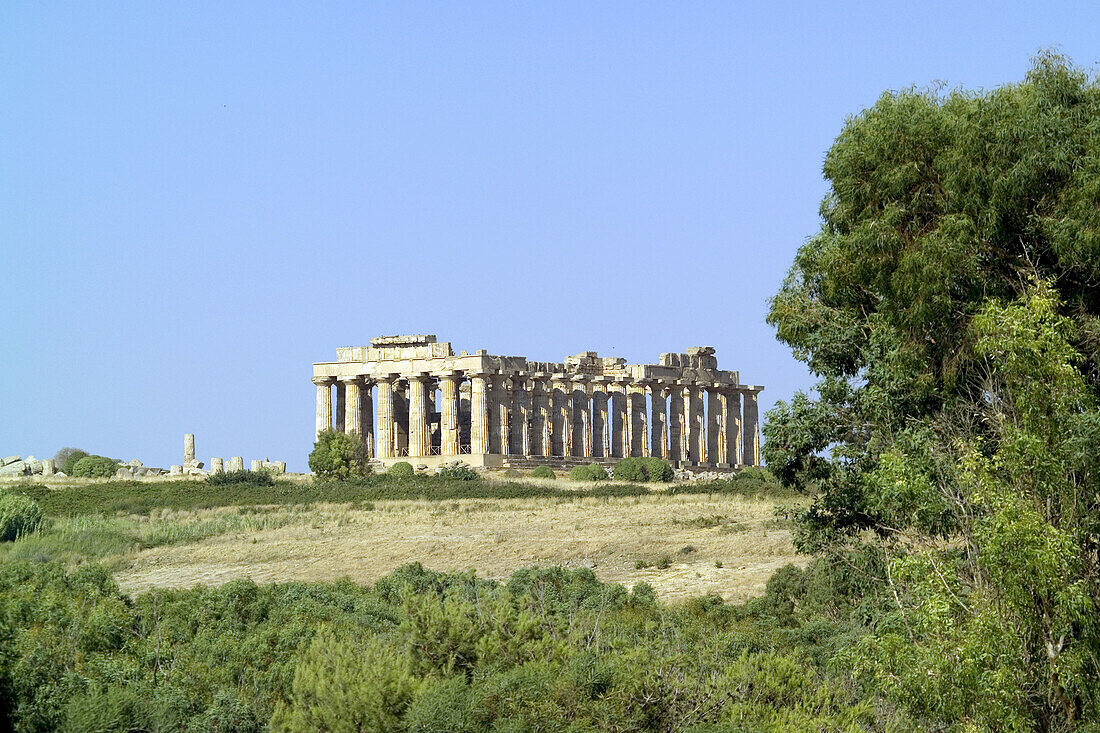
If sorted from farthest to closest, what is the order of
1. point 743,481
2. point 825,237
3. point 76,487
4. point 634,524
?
point 76,487, point 743,481, point 634,524, point 825,237

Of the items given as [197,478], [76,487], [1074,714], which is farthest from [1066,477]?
[197,478]

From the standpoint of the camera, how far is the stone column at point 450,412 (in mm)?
65688

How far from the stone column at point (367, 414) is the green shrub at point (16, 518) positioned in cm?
2548

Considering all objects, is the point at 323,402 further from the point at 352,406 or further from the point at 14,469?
the point at 14,469

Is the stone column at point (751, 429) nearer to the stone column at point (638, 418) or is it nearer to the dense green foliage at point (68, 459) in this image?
the stone column at point (638, 418)

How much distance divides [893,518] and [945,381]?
168 centimetres

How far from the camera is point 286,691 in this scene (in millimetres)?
19406

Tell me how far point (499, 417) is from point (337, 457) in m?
7.50

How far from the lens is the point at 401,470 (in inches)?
2387

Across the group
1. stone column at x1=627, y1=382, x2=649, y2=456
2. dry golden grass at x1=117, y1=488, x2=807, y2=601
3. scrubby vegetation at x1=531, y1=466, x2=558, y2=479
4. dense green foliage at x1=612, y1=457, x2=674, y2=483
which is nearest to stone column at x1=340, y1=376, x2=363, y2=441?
scrubby vegetation at x1=531, y1=466, x2=558, y2=479

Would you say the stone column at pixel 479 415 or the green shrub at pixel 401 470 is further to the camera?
the stone column at pixel 479 415

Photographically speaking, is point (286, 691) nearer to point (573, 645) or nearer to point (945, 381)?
point (573, 645)

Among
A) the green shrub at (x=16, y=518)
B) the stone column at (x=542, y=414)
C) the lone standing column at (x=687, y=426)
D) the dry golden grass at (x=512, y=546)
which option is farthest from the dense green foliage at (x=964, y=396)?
the lone standing column at (x=687, y=426)

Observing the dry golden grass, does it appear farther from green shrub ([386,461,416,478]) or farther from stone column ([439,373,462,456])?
stone column ([439,373,462,456])
